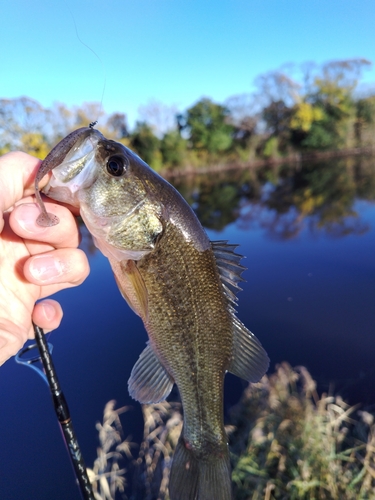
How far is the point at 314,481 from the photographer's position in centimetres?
248

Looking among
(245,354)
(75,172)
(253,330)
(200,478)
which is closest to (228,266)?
(245,354)

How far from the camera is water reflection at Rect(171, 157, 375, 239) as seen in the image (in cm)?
1158

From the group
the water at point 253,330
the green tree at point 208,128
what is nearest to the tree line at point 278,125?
the green tree at point 208,128

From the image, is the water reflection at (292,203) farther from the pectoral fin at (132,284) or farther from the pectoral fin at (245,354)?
the pectoral fin at (132,284)

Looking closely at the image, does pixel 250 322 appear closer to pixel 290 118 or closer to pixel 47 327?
pixel 47 327

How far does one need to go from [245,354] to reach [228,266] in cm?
51

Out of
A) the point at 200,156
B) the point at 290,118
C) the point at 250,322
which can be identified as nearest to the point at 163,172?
the point at 200,156

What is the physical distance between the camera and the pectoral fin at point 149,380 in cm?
168

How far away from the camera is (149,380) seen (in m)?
1.71

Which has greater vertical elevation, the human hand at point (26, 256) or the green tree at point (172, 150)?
the green tree at point (172, 150)

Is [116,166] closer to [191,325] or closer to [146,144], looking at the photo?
[191,325]

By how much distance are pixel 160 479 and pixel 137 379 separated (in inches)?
76.7

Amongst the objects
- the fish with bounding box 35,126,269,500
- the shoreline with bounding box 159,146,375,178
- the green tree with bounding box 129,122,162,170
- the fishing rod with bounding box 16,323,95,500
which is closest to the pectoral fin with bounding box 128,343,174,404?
the fish with bounding box 35,126,269,500

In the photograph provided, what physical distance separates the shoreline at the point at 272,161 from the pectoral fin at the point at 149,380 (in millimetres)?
33362
